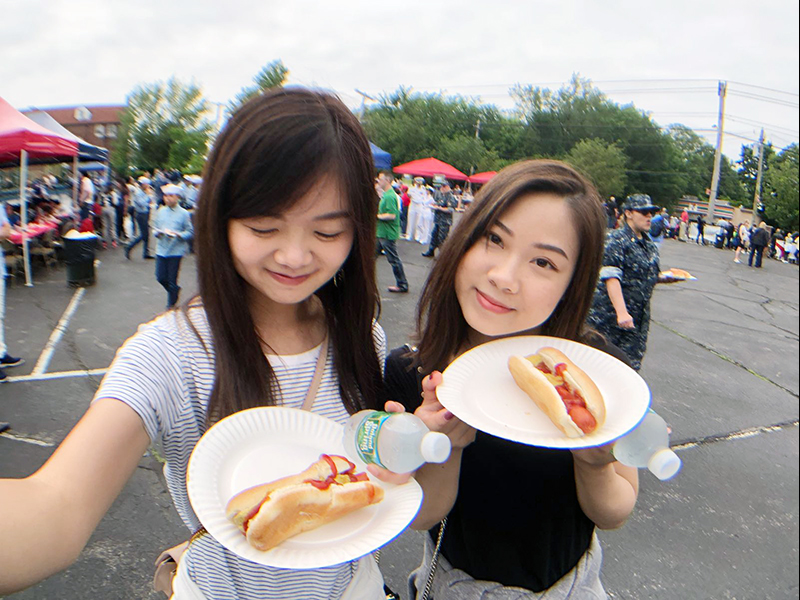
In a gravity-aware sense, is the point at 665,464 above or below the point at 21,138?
below

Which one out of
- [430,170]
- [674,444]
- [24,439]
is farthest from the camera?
[430,170]

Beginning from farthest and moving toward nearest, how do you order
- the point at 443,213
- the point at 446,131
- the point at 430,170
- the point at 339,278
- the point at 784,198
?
the point at 446,131 → the point at 784,198 → the point at 430,170 → the point at 443,213 → the point at 339,278

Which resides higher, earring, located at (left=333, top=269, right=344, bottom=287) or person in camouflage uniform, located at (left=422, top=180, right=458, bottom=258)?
earring, located at (left=333, top=269, right=344, bottom=287)

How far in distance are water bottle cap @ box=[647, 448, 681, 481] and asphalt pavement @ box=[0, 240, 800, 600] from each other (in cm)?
59

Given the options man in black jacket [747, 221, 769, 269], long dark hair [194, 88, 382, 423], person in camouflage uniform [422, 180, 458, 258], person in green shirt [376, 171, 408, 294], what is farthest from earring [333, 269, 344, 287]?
man in black jacket [747, 221, 769, 269]

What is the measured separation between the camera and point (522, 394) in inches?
55.2

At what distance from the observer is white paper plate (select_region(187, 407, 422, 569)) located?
101 centimetres

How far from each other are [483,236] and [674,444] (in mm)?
4230

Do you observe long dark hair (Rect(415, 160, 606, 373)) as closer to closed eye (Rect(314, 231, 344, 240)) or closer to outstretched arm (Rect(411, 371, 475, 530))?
outstretched arm (Rect(411, 371, 475, 530))

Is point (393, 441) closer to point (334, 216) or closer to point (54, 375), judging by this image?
point (334, 216)

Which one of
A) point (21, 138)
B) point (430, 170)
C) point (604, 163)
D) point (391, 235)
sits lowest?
point (391, 235)

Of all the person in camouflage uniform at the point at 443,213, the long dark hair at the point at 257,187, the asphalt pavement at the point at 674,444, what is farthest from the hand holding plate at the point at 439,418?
the person in camouflage uniform at the point at 443,213

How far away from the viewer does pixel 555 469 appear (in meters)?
1.42

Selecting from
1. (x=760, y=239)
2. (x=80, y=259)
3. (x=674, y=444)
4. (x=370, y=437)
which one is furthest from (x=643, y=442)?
(x=760, y=239)
